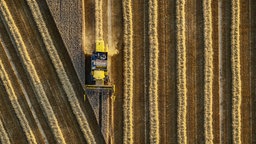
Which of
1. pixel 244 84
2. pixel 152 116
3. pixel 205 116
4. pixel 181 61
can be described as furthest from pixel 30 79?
pixel 244 84

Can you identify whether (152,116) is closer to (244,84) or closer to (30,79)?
(244,84)

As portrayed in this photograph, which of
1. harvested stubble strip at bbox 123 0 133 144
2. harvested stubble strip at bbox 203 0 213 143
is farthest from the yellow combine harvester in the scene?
harvested stubble strip at bbox 203 0 213 143

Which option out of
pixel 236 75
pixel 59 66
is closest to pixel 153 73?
pixel 236 75

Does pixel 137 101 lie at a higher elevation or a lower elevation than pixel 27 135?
higher

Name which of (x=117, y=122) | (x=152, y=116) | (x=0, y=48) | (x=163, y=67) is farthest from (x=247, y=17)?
(x=0, y=48)

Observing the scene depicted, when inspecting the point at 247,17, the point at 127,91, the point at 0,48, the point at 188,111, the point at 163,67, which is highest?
the point at 247,17

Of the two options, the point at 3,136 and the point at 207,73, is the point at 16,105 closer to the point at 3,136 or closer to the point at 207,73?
the point at 3,136

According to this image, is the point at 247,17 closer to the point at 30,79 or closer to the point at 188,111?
the point at 188,111
